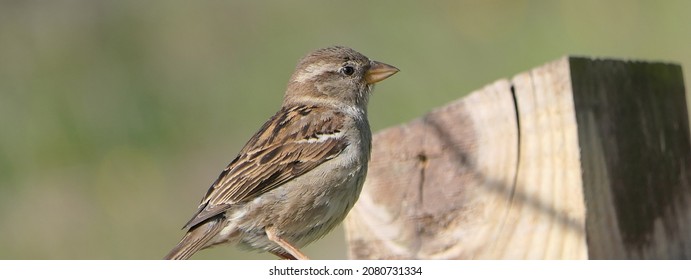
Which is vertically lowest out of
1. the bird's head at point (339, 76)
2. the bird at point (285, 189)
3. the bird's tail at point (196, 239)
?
the bird's tail at point (196, 239)

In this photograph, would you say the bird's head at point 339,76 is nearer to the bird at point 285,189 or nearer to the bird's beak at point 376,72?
the bird's beak at point 376,72

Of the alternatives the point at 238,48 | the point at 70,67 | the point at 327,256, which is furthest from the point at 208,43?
the point at 327,256

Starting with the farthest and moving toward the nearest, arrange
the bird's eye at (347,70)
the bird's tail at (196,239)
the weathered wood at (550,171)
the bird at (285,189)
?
the bird's eye at (347,70)
the bird at (285,189)
the bird's tail at (196,239)
the weathered wood at (550,171)

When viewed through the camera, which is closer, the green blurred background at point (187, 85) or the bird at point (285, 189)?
the bird at point (285, 189)

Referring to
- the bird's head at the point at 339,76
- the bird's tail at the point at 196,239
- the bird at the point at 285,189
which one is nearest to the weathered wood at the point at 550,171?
the bird at the point at 285,189

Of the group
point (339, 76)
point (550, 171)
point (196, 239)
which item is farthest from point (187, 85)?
point (550, 171)

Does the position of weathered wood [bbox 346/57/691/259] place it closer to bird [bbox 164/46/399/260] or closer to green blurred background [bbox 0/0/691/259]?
bird [bbox 164/46/399/260]
